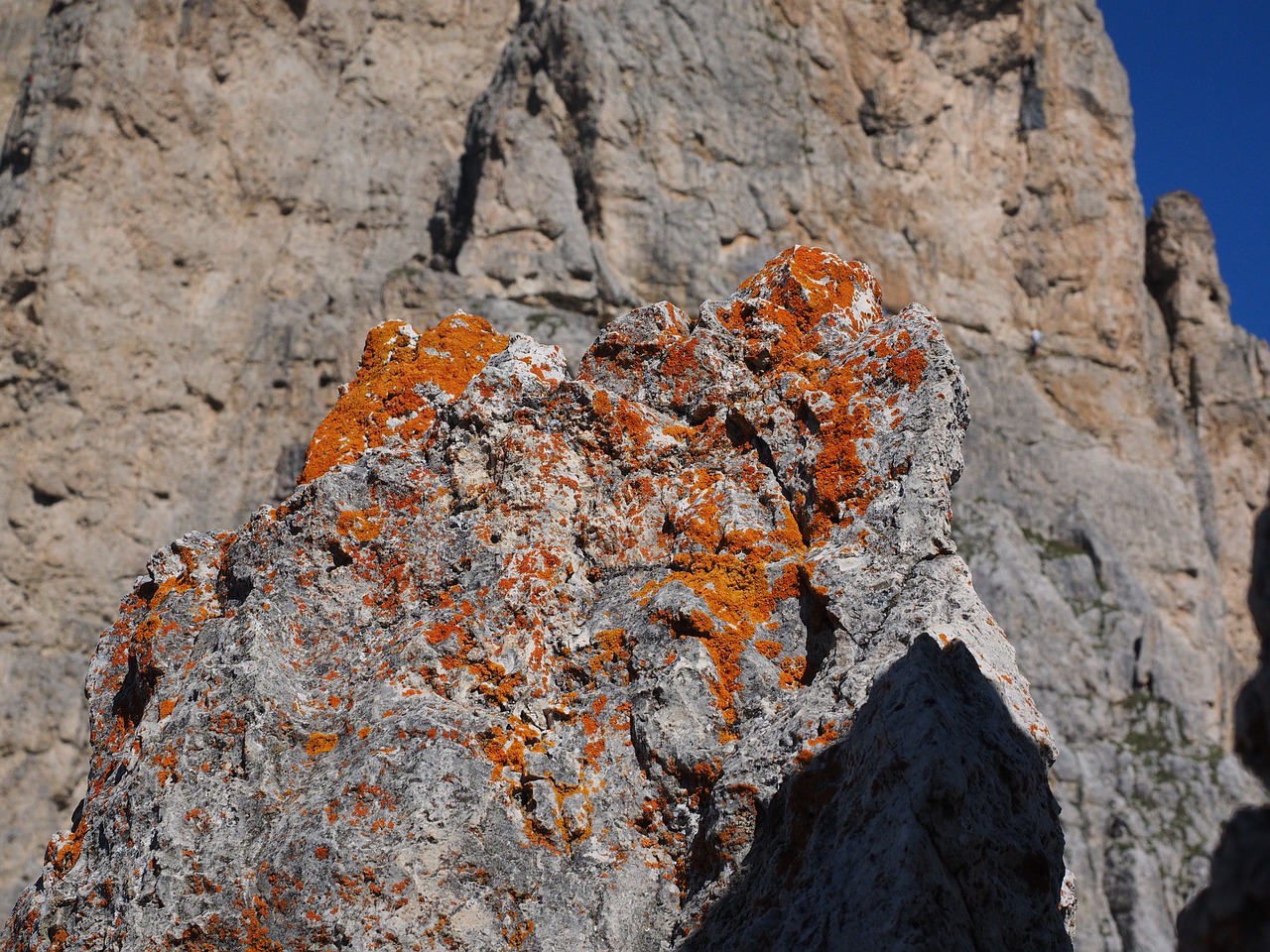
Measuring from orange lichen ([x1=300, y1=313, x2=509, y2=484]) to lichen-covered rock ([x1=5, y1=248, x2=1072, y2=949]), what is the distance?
5cm

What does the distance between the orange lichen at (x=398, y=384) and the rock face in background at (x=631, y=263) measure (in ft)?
84.9

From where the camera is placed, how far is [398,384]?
800 centimetres

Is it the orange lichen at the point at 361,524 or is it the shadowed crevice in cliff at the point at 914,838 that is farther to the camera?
the orange lichen at the point at 361,524

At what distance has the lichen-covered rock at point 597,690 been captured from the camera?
17.1 ft

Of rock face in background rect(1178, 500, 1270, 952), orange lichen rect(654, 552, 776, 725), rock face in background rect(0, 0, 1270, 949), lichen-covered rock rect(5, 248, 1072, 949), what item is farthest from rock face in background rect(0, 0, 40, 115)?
rock face in background rect(1178, 500, 1270, 952)

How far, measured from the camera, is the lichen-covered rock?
17.1ft

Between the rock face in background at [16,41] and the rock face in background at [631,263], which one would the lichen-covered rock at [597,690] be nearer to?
the rock face in background at [631,263]

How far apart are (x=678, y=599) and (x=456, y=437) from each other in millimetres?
1636

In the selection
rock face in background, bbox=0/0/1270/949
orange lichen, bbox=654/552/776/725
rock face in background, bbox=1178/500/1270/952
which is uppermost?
rock face in background, bbox=0/0/1270/949

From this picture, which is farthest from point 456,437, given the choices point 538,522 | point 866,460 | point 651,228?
point 651,228

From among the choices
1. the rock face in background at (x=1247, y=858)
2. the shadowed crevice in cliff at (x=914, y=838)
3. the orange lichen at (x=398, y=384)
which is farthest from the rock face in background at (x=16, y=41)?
the rock face in background at (x=1247, y=858)

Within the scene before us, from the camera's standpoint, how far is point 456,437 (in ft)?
23.3

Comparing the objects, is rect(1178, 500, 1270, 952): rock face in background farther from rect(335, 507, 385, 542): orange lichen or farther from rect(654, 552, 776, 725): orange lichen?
rect(335, 507, 385, 542): orange lichen

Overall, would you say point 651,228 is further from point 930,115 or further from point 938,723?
point 938,723
